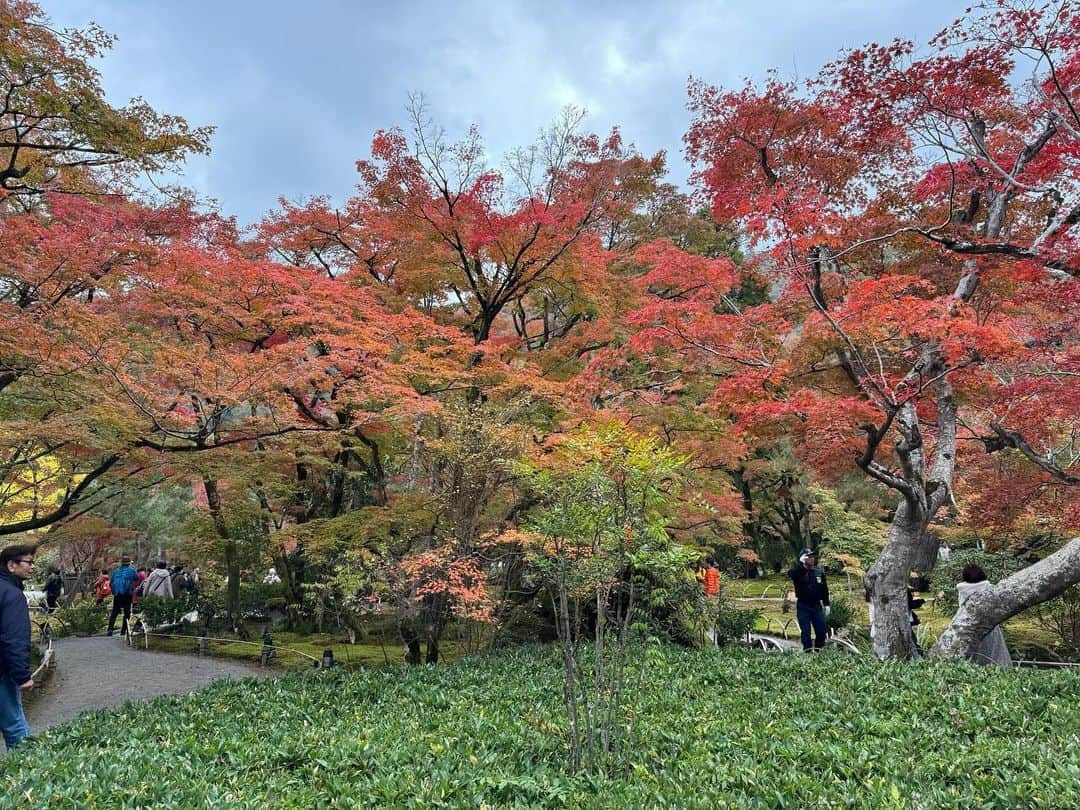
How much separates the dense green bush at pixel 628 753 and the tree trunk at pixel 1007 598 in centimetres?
96

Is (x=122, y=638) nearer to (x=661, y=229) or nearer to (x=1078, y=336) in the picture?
(x=661, y=229)

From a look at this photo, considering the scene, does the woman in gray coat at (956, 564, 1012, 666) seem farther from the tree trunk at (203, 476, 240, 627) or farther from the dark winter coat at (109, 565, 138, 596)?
the dark winter coat at (109, 565, 138, 596)

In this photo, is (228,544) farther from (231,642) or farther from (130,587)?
(130,587)

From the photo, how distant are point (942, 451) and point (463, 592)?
5761 mm

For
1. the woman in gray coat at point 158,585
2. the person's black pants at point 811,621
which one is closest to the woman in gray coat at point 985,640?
the person's black pants at point 811,621

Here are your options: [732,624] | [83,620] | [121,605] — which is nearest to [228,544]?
[121,605]

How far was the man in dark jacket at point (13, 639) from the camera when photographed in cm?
393

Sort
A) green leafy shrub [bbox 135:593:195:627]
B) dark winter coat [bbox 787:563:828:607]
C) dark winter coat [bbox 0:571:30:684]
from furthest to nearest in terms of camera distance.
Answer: green leafy shrub [bbox 135:593:195:627] → dark winter coat [bbox 787:563:828:607] → dark winter coat [bbox 0:571:30:684]

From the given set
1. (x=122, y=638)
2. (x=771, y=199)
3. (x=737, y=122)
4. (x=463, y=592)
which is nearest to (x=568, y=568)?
(x=463, y=592)

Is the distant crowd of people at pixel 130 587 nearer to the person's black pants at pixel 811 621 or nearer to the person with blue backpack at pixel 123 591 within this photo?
the person with blue backpack at pixel 123 591

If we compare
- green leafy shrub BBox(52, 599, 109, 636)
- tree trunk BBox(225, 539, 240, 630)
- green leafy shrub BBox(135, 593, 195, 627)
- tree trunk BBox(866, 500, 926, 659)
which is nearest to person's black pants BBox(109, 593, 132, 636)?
green leafy shrub BBox(135, 593, 195, 627)

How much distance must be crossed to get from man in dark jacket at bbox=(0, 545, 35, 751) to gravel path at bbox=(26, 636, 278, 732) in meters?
2.43

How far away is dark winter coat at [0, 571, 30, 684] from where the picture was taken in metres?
3.92

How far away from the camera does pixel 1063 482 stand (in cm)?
752
